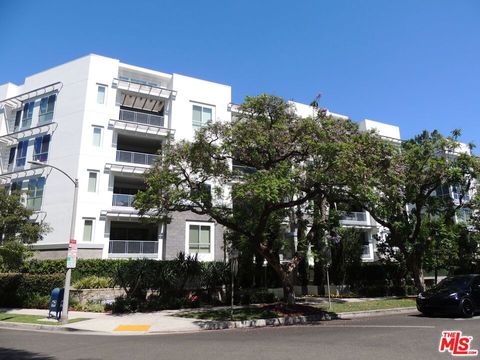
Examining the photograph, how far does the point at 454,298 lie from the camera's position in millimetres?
14617

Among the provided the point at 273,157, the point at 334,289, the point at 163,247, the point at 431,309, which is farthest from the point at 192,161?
the point at 334,289

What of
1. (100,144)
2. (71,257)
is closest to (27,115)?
(100,144)

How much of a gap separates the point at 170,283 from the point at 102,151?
44.6ft

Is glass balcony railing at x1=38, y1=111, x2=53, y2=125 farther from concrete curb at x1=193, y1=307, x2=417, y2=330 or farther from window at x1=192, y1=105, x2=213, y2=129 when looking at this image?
concrete curb at x1=193, y1=307, x2=417, y2=330

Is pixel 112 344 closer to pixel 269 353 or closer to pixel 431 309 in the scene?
pixel 269 353

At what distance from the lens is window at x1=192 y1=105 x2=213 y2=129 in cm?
3278

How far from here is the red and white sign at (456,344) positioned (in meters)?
8.23

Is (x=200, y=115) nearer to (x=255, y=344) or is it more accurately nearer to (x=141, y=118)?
(x=141, y=118)

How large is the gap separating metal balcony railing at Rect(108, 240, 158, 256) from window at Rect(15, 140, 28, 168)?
36.1 feet

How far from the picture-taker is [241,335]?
12.3 meters

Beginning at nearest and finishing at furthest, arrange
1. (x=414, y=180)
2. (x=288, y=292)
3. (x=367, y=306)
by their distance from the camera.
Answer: (x=288, y=292)
(x=367, y=306)
(x=414, y=180)

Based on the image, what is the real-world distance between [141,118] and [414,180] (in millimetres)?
21272

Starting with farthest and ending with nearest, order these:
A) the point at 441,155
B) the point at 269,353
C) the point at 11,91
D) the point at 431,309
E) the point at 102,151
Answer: the point at 11,91, the point at 102,151, the point at 441,155, the point at 431,309, the point at 269,353

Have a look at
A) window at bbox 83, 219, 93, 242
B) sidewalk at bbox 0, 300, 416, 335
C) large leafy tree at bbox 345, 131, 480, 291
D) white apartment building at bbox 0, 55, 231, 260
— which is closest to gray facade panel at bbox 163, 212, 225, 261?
white apartment building at bbox 0, 55, 231, 260
